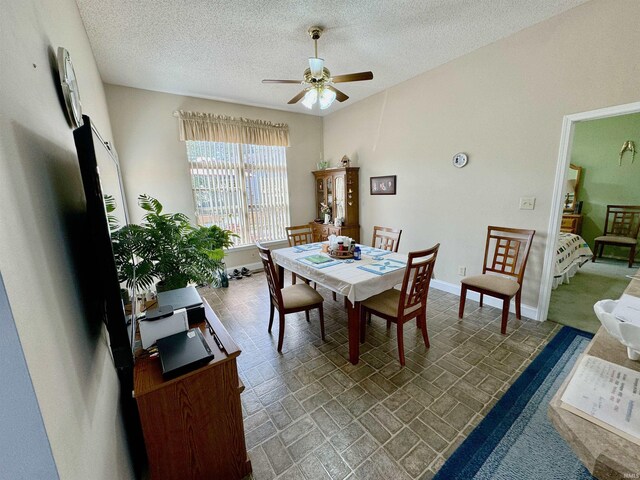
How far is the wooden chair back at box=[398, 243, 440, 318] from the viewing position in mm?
1995

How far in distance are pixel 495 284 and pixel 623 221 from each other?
13.5ft

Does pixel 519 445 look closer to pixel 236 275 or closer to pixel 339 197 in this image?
pixel 339 197

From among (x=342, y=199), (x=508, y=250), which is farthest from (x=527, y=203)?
(x=342, y=199)

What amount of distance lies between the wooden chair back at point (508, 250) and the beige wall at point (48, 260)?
10.8 feet

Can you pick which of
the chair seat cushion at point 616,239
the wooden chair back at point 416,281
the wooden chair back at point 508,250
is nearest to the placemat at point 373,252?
the wooden chair back at point 416,281

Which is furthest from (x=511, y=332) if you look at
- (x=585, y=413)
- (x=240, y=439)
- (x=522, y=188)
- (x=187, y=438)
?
(x=187, y=438)

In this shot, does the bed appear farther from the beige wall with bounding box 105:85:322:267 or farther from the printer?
the beige wall with bounding box 105:85:322:267

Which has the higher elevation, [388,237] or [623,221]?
[388,237]

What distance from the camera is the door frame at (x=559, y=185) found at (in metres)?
2.21

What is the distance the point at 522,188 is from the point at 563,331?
1.45 m

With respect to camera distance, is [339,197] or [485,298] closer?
[485,298]

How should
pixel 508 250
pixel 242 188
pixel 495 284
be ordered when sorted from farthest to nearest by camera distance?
pixel 242 188 → pixel 508 250 → pixel 495 284

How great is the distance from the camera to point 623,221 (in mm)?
4566

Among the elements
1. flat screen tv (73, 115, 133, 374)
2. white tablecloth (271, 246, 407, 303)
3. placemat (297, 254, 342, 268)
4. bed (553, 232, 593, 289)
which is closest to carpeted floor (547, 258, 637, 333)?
bed (553, 232, 593, 289)
